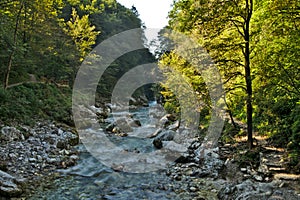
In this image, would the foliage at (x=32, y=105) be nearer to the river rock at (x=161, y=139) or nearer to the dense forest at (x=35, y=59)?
the dense forest at (x=35, y=59)

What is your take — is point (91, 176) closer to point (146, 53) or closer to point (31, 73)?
point (31, 73)

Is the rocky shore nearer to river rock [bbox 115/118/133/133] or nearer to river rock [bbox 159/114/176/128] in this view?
river rock [bbox 115/118/133/133]

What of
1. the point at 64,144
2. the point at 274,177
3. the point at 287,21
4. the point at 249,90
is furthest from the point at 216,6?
the point at 64,144

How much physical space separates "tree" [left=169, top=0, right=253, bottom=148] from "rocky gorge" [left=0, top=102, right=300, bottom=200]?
1.19 m

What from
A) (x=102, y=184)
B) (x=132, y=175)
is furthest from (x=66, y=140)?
(x=102, y=184)

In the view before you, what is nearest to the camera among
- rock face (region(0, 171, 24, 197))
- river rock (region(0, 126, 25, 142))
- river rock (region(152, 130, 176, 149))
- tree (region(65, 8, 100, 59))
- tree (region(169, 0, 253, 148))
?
rock face (region(0, 171, 24, 197))

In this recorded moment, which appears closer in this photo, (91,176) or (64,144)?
(91,176)

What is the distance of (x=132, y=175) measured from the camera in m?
7.48

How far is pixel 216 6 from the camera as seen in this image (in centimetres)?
664

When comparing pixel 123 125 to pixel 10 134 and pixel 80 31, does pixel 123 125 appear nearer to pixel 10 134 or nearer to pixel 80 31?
pixel 10 134

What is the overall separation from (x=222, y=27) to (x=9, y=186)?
265 inches

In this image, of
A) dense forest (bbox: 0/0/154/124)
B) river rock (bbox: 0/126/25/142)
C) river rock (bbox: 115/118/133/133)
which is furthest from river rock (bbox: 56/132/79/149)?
Result: river rock (bbox: 115/118/133/133)

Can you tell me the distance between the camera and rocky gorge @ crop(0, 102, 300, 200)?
5.45 m

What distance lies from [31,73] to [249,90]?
50.6 ft
